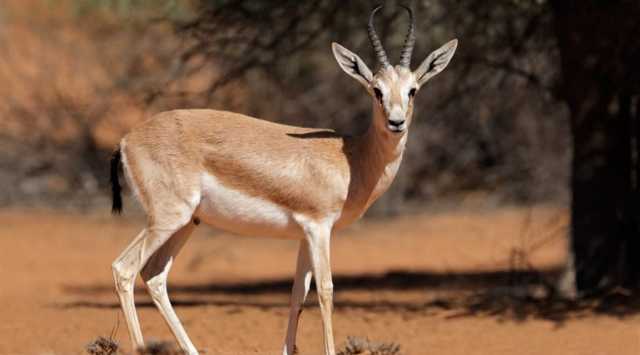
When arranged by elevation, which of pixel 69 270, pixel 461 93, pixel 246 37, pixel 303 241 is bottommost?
pixel 69 270

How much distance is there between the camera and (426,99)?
1658 centimetres

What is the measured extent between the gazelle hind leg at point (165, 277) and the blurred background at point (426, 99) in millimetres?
3973

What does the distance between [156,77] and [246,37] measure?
6005 mm

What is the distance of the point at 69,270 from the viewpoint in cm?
1630

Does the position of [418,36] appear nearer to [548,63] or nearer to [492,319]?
[548,63]

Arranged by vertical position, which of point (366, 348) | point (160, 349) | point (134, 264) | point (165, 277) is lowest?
point (366, 348)

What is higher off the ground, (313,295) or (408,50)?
(408,50)

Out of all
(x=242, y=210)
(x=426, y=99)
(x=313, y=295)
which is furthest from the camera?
(x=426, y=99)

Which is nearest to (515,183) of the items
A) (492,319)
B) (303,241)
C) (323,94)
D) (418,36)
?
(323,94)

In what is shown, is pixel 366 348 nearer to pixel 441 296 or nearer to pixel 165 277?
pixel 165 277

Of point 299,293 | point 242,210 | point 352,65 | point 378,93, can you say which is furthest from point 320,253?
point 352,65

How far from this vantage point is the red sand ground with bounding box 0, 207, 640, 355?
10.1 meters

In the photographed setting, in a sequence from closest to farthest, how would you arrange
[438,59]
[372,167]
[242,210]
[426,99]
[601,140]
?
[242,210]
[372,167]
[438,59]
[601,140]
[426,99]

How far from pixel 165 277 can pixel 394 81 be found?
2356 mm
